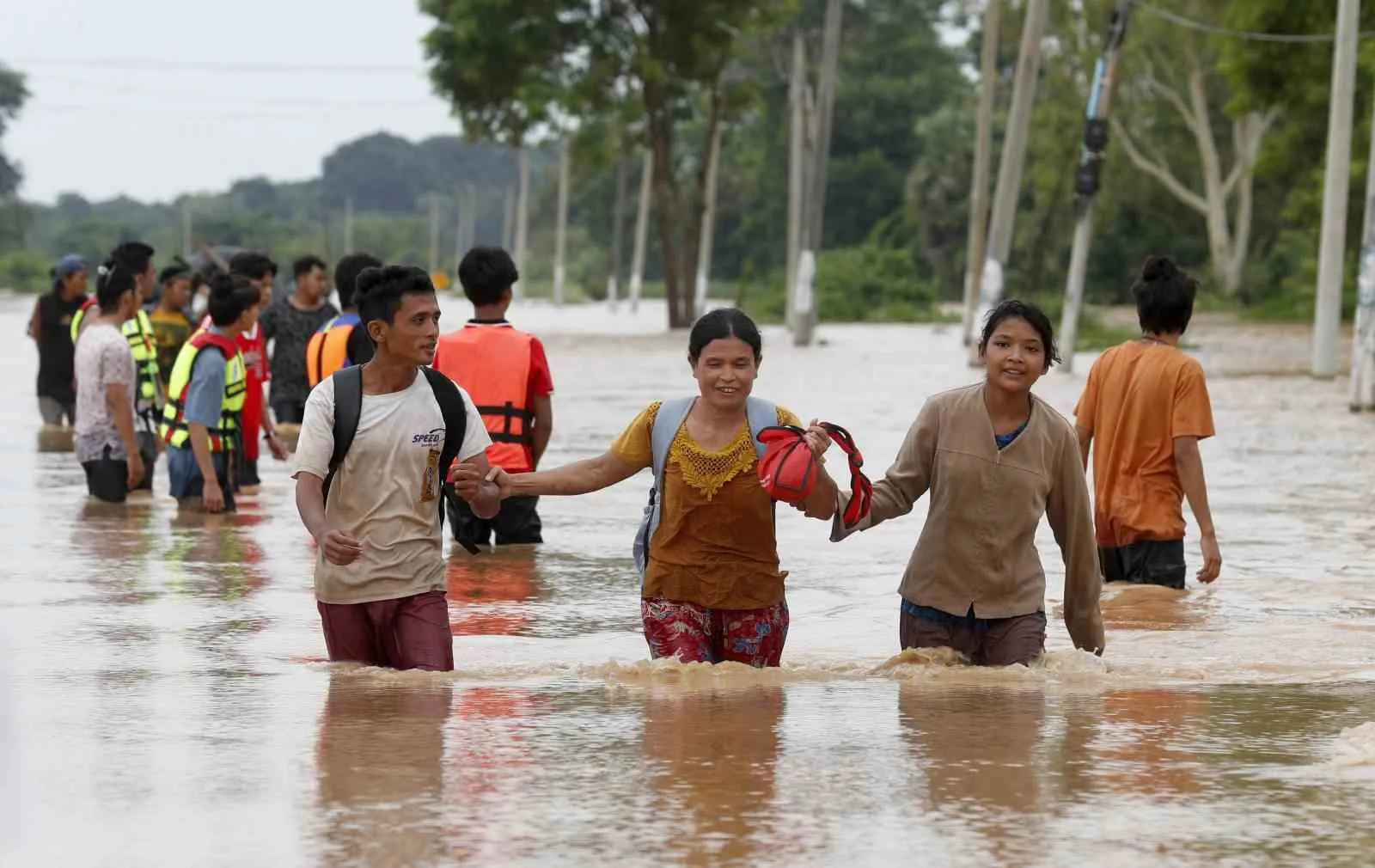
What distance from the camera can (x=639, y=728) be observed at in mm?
6742

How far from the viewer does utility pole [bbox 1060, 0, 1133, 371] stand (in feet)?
97.1

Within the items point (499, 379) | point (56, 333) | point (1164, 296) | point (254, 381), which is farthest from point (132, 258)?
point (1164, 296)

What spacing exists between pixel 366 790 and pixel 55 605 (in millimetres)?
4566

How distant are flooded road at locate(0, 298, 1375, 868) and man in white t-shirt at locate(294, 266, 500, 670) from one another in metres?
0.22

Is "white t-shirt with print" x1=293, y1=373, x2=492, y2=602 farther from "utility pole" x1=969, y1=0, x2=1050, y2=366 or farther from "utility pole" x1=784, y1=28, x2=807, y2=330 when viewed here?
"utility pole" x1=784, y1=28, x2=807, y2=330

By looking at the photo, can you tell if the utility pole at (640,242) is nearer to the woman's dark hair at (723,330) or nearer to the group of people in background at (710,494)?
the group of people in background at (710,494)

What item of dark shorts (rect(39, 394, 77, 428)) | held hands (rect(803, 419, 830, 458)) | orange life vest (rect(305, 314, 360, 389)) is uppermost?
held hands (rect(803, 419, 830, 458))

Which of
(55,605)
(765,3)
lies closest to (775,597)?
(55,605)

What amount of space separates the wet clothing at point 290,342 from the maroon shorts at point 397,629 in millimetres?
9543

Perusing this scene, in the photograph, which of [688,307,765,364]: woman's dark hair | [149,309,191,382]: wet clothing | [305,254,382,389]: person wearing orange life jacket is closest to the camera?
[688,307,765,364]: woman's dark hair

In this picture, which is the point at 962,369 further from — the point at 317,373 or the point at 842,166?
the point at 842,166

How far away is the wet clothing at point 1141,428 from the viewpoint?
9219 mm

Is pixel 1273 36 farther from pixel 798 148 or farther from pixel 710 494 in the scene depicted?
pixel 710 494

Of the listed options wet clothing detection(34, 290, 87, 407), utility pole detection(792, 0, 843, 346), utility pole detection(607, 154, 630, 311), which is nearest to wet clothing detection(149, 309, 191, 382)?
wet clothing detection(34, 290, 87, 407)
